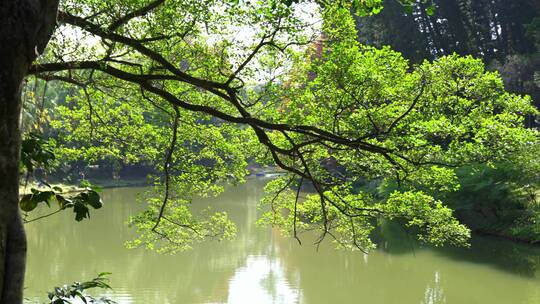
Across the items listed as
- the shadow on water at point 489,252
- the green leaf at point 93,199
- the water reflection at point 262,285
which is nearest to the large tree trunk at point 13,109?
the green leaf at point 93,199

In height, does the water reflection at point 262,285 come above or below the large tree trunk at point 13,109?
below

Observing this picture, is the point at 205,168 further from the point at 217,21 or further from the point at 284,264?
the point at 284,264

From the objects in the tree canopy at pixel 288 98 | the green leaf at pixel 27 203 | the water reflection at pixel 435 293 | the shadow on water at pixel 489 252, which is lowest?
the water reflection at pixel 435 293

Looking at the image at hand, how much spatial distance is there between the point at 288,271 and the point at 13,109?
34.4 feet

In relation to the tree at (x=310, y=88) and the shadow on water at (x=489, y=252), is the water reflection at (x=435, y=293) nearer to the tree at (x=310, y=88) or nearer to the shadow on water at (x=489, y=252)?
the shadow on water at (x=489, y=252)

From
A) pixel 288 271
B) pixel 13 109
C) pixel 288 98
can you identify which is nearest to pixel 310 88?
pixel 288 98

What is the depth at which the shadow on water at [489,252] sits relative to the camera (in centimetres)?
1141

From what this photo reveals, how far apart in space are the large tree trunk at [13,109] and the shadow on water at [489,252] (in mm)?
9813

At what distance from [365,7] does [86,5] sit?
7.93 feet

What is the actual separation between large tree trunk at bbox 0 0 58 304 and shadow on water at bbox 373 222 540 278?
9.81 m

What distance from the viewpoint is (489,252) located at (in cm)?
1273

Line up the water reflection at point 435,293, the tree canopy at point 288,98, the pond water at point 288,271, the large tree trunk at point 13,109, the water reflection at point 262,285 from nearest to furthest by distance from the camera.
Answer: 1. the large tree trunk at point 13,109
2. the tree canopy at point 288,98
3. the water reflection at point 435,293
4. the water reflection at point 262,285
5. the pond water at point 288,271

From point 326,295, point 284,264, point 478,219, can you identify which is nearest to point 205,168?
point 326,295

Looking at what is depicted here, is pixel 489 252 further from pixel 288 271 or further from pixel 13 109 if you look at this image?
pixel 13 109
